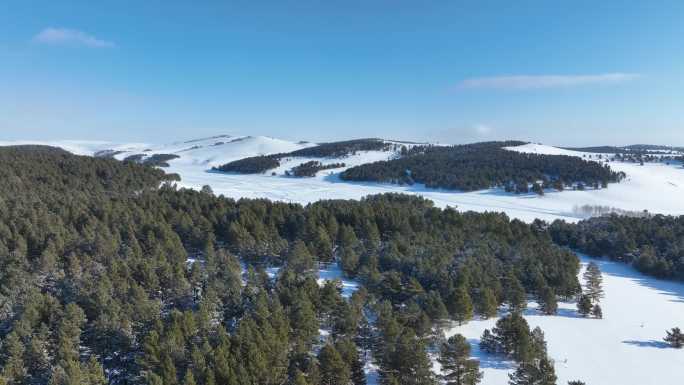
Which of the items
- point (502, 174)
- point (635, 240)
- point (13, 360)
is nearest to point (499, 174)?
point (502, 174)

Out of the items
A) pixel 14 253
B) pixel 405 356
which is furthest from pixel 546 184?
pixel 14 253

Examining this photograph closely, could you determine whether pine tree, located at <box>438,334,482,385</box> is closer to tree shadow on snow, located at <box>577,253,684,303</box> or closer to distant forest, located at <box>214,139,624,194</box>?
tree shadow on snow, located at <box>577,253,684,303</box>

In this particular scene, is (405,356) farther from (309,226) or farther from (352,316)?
(309,226)

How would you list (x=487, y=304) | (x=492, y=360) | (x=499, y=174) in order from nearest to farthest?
(x=492, y=360) → (x=487, y=304) → (x=499, y=174)

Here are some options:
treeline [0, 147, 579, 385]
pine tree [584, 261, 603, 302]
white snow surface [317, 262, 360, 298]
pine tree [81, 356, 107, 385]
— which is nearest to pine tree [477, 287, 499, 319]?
treeline [0, 147, 579, 385]

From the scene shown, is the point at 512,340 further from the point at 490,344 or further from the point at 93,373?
the point at 93,373

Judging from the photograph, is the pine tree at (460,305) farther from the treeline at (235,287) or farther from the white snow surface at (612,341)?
the white snow surface at (612,341)
